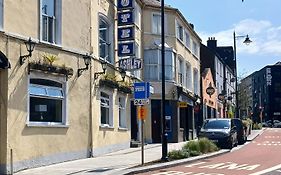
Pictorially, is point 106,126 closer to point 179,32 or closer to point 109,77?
point 109,77

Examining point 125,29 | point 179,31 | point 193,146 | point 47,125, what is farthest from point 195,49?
point 47,125

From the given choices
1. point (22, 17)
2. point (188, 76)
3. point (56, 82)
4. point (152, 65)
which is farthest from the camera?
point (188, 76)

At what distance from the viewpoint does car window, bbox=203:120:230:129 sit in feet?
96.4

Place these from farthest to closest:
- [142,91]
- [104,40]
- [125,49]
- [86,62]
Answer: [125,49]
[104,40]
[86,62]
[142,91]

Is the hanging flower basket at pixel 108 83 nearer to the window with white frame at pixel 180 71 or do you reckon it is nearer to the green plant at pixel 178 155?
the green plant at pixel 178 155

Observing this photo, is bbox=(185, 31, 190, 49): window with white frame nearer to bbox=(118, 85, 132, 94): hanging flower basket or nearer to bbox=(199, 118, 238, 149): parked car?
bbox=(199, 118, 238, 149): parked car

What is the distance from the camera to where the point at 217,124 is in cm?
2970

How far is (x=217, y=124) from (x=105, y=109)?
893 centimetres

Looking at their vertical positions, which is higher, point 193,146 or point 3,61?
point 3,61

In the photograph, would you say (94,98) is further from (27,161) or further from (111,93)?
(27,161)

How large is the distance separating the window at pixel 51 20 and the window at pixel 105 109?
15.5 ft

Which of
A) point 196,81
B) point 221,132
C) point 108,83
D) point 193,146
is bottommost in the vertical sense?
point 193,146

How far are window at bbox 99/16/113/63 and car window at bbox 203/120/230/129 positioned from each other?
853 cm

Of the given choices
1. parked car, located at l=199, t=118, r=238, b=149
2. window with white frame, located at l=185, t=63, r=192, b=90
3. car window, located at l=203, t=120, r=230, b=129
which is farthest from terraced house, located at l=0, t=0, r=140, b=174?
window with white frame, located at l=185, t=63, r=192, b=90
